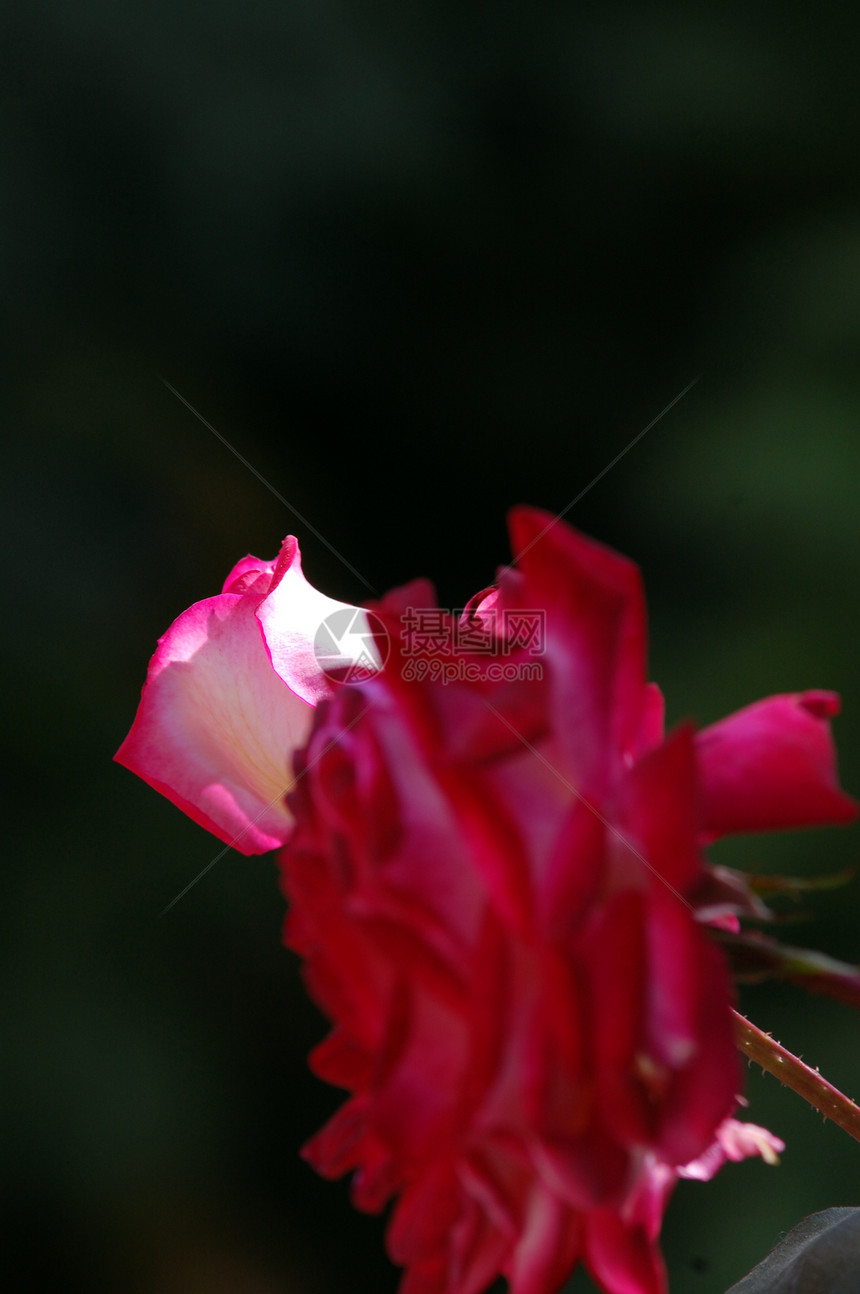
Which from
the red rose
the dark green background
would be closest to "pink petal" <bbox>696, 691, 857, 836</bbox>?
the red rose

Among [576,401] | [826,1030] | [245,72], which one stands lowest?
[826,1030]

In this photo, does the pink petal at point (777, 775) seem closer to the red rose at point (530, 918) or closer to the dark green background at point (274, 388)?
the red rose at point (530, 918)

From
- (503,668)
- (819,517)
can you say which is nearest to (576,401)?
(819,517)

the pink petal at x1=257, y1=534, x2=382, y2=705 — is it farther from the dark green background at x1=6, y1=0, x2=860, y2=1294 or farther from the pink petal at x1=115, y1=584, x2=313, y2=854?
the dark green background at x1=6, y1=0, x2=860, y2=1294

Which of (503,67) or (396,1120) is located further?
(503,67)

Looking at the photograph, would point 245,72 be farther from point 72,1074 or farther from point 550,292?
point 72,1074
